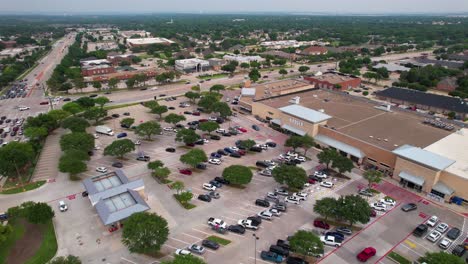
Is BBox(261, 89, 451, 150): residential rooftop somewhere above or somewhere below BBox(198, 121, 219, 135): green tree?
above

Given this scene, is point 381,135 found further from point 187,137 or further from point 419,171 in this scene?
point 187,137

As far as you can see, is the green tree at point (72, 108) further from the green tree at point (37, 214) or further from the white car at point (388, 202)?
the white car at point (388, 202)

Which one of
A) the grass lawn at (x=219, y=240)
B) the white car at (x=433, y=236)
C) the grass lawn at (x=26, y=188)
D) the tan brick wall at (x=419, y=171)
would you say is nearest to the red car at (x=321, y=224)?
the grass lawn at (x=219, y=240)

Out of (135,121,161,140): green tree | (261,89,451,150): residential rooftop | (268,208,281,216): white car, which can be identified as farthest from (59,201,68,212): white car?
(261,89,451,150): residential rooftop

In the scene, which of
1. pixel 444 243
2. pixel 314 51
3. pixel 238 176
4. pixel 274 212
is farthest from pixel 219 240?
pixel 314 51

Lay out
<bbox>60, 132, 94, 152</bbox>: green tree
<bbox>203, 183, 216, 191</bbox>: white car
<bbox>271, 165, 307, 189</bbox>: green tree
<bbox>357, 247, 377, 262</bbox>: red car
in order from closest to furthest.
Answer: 1. <bbox>357, 247, 377, 262</bbox>: red car
2. <bbox>271, 165, 307, 189</bbox>: green tree
3. <bbox>203, 183, 216, 191</bbox>: white car
4. <bbox>60, 132, 94, 152</bbox>: green tree

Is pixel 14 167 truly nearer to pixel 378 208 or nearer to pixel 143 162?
pixel 143 162

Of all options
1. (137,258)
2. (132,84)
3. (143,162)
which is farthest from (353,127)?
(132,84)

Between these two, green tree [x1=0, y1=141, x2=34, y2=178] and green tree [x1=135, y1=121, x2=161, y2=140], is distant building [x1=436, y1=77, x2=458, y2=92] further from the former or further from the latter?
green tree [x1=0, y1=141, x2=34, y2=178]
